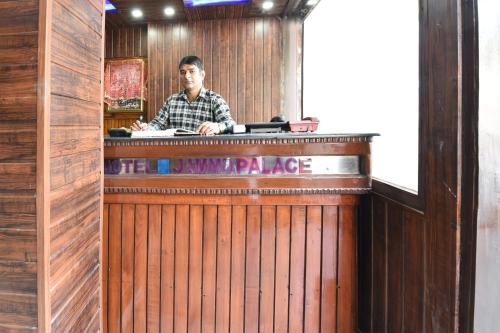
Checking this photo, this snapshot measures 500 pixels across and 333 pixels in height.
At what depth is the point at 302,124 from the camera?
1.46 m

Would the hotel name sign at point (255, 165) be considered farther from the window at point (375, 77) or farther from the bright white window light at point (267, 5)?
the bright white window light at point (267, 5)

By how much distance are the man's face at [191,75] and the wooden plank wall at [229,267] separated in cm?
133

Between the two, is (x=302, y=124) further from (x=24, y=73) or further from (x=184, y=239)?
(x=24, y=73)

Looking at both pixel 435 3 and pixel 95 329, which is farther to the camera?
pixel 95 329

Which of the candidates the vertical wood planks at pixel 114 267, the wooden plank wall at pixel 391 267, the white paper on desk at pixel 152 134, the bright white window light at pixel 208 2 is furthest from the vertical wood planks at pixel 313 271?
the bright white window light at pixel 208 2

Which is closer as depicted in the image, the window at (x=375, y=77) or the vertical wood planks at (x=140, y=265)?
the window at (x=375, y=77)

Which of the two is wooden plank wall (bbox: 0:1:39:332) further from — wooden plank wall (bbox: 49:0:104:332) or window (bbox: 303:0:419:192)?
window (bbox: 303:0:419:192)

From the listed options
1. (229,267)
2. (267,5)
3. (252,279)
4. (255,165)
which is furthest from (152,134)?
(267,5)

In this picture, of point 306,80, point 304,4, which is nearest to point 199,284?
point 306,80

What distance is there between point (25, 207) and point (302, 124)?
1.19 m

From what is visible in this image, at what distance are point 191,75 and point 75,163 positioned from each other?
147cm

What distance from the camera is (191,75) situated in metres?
2.37

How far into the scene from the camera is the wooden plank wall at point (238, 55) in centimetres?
367

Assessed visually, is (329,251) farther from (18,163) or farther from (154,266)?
(18,163)
